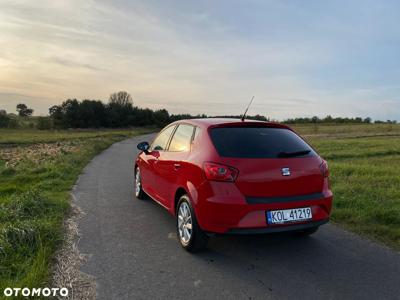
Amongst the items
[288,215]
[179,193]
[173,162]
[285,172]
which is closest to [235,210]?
[288,215]

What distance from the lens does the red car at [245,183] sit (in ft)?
14.4

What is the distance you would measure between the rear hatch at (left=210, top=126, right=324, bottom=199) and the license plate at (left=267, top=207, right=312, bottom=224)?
0.17 m

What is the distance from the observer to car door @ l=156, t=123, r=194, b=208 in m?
5.41

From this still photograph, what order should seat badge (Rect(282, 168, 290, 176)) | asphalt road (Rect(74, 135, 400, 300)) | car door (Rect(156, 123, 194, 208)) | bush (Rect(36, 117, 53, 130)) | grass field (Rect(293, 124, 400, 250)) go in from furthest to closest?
bush (Rect(36, 117, 53, 130)) → grass field (Rect(293, 124, 400, 250)) → car door (Rect(156, 123, 194, 208)) → seat badge (Rect(282, 168, 290, 176)) → asphalt road (Rect(74, 135, 400, 300))

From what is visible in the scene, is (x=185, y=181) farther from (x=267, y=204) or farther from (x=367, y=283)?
(x=367, y=283)

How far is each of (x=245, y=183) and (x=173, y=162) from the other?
1.51 m

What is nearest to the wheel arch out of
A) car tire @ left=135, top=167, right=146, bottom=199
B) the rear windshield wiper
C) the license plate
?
the license plate

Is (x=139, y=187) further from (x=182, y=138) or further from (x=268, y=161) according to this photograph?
(x=268, y=161)

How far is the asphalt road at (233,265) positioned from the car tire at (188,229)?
11 cm

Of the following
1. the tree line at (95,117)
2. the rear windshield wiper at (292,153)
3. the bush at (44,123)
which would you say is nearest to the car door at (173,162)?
the rear windshield wiper at (292,153)

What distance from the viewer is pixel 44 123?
74.6 m

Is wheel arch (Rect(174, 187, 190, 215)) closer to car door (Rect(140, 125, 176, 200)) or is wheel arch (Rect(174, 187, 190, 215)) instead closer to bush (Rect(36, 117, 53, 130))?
car door (Rect(140, 125, 176, 200))

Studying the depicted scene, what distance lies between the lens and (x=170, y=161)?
5.79 metres

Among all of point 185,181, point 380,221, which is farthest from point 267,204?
point 380,221
